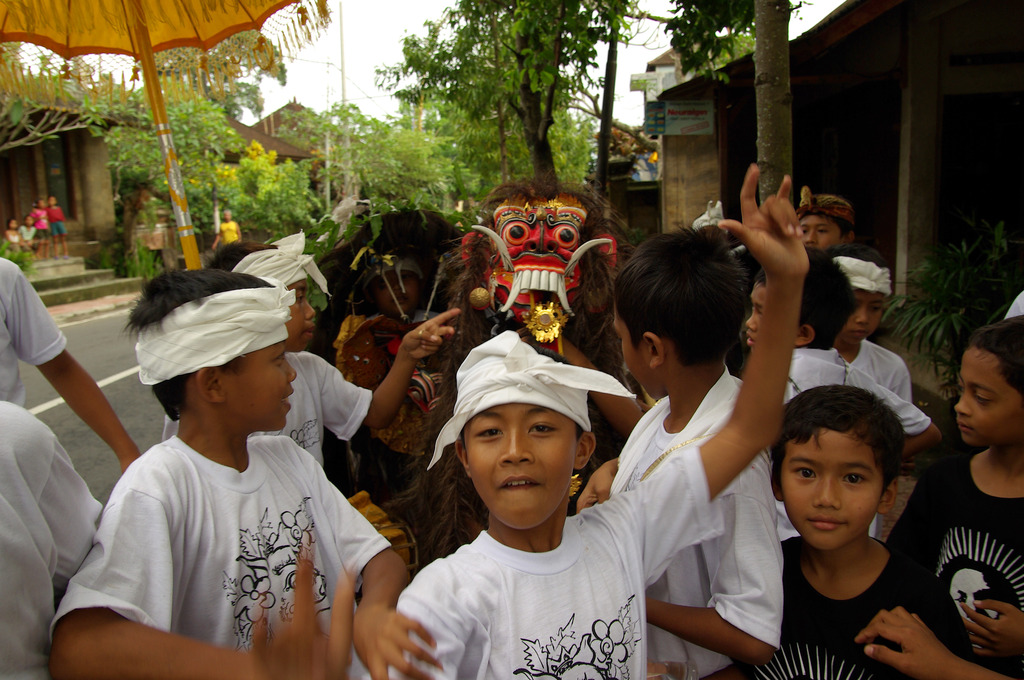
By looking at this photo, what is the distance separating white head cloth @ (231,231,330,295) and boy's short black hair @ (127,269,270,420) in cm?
84

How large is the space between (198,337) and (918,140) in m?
6.80

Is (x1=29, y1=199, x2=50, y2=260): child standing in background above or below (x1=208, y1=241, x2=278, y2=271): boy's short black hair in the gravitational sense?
above

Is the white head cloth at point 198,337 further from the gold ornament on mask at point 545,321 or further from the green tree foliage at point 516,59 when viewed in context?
the green tree foliage at point 516,59

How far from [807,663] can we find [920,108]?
636cm

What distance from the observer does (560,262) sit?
2.53 meters

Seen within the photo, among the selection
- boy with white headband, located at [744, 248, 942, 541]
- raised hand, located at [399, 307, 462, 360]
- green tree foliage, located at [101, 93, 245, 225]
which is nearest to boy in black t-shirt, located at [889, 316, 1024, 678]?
boy with white headband, located at [744, 248, 942, 541]

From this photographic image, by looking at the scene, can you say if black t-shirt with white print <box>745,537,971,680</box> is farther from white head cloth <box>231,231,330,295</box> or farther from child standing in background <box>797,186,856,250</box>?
child standing in background <box>797,186,856,250</box>

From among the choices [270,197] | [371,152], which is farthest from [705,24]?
[270,197]

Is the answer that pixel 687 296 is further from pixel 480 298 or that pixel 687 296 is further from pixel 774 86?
pixel 774 86

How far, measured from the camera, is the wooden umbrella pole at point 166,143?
8.98ft

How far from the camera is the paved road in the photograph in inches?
226

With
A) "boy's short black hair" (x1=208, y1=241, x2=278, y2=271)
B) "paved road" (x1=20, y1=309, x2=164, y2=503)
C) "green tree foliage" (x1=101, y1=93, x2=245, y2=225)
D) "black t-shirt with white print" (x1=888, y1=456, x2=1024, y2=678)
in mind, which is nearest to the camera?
"black t-shirt with white print" (x1=888, y1=456, x2=1024, y2=678)

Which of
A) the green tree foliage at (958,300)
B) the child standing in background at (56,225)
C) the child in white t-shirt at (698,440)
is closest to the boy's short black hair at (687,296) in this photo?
the child in white t-shirt at (698,440)

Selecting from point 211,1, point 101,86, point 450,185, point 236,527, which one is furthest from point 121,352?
point 450,185
